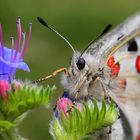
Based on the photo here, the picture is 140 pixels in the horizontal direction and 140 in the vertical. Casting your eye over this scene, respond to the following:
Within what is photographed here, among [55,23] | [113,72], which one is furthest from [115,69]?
[55,23]

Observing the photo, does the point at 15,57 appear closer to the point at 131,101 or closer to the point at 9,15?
the point at 131,101

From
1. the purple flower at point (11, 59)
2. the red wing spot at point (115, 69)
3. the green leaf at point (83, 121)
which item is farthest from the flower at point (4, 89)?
the red wing spot at point (115, 69)

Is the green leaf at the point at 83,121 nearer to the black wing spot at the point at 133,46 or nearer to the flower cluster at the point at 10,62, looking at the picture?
the flower cluster at the point at 10,62

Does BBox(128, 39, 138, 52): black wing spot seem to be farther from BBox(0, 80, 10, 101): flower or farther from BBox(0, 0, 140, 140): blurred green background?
BBox(0, 0, 140, 140): blurred green background

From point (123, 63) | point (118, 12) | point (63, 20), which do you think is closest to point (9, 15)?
point (63, 20)

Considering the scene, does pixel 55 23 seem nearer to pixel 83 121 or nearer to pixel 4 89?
pixel 83 121

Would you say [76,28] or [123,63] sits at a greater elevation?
[76,28]
